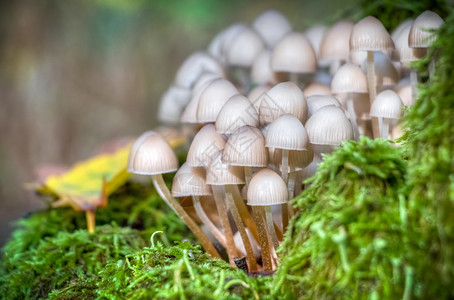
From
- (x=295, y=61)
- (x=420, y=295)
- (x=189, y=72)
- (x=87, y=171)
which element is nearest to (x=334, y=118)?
(x=295, y=61)

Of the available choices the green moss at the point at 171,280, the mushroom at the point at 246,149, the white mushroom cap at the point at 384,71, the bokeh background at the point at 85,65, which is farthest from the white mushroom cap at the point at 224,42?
the bokeh background at the point at 85,65

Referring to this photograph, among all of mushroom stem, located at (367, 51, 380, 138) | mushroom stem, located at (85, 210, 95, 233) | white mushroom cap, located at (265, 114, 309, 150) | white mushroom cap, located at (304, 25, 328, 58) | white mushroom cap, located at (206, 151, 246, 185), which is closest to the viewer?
white mushroom cap, located at (265, 114, 309, 150)

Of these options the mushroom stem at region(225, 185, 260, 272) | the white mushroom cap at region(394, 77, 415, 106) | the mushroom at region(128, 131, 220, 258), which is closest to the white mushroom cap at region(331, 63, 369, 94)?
the white mushroom cap at region(394, 77, 415, 106)

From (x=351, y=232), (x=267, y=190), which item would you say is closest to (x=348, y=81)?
(x=267, y=190)

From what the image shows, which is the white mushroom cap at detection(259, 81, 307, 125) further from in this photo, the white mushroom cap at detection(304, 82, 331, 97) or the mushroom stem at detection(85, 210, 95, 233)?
the mushroom stem at detection(85, 210, 95, 233)

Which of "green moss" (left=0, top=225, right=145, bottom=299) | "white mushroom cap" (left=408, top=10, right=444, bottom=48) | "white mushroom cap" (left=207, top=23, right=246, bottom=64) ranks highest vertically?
"white mushroom cap" (left=207, top=23, right=246, bottom=64)

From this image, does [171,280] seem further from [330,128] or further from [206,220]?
[330,128]

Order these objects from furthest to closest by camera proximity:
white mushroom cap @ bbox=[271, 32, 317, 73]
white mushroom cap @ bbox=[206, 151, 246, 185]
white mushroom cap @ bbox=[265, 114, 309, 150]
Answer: white mushroom cap @ bbox=[271, 32, 317, 73]
white mushroom cap @ bbox=[206, 151, 246, 185]
white mushroom cap @ bbox=[265, 114, 309, 150]

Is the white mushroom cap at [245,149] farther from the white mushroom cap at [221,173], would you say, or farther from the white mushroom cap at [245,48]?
the white mushroom cap at [245,48]
